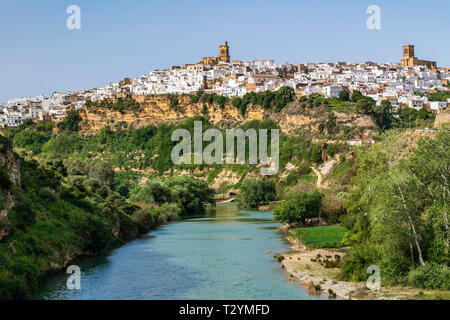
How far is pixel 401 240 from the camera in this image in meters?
21.3

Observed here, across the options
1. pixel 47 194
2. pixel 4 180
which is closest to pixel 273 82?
pixel 47 194

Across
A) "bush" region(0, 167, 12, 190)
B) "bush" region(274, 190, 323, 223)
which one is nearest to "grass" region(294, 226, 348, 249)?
"bush" region(274, 190, 323, 223)

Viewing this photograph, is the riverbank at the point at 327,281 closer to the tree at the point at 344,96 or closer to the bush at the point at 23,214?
the bush at the point at 23,214

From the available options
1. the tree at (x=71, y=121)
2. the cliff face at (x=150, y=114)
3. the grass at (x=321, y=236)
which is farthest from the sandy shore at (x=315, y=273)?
the tree at (x=71, y=121)

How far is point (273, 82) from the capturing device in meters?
94.2

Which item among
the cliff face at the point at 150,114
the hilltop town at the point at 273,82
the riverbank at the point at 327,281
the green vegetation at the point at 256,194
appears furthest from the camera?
the cliff face at the point at 150,114

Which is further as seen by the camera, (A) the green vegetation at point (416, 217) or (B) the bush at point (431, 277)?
(A) the green vegetation at point (416, 217)

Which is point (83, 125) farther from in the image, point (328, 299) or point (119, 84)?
point (328, 299)

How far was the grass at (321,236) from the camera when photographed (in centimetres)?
3233

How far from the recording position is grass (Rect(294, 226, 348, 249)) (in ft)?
106

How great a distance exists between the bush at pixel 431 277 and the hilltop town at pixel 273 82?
210ft

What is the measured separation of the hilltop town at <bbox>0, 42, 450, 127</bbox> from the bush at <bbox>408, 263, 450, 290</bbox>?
63.9 metres

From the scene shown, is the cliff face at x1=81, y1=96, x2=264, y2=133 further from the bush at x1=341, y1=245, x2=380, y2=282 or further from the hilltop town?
the bush at x1=341, y1=245, x2=380, y2=282
